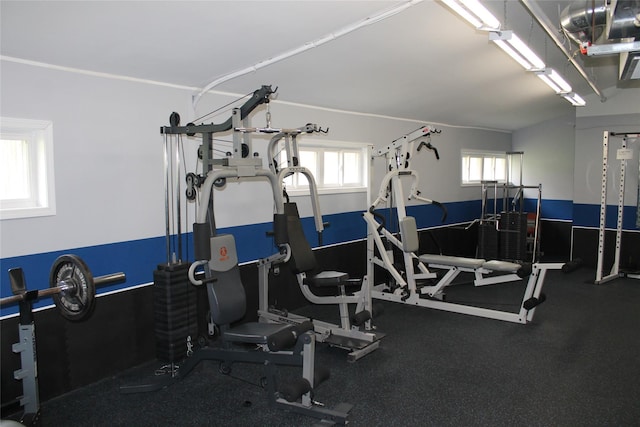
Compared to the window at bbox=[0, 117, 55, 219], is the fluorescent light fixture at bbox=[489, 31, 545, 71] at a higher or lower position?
higher

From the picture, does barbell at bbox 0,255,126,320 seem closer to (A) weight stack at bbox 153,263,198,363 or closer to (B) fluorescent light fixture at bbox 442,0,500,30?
(A) weight stack at bbox 153,263,198,363

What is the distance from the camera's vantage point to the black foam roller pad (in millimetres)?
2758

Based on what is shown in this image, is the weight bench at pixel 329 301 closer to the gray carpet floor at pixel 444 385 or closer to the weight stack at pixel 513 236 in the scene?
the gray carpet floor at pixel 444 385

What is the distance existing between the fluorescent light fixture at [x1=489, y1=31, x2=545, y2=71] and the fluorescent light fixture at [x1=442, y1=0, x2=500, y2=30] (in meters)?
0.12

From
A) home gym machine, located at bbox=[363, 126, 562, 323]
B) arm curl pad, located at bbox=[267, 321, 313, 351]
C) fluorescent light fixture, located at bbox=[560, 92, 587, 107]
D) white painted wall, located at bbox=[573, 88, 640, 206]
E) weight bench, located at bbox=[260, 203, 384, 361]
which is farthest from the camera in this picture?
white painted wall, located at bbox=[573, 88, 640, 206]

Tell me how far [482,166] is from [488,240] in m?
1.71

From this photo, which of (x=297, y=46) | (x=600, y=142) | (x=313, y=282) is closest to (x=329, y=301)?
(x=313, y=282)

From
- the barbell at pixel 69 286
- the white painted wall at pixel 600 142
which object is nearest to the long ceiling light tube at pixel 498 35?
the barbell at pixel 69 286

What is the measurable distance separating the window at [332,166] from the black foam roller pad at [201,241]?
1.94 meters

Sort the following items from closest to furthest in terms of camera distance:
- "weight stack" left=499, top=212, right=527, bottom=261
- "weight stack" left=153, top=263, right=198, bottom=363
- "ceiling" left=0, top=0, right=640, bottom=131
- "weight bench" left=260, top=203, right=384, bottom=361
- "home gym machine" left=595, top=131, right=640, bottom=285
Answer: "ceiling" left=0, top=0, right=640, bottom=131 < "weight stack" left=153, top=263, right=198, bottom=363 < "weight bench" left=260, top=203, right=384, bottom=361 < "home gym machine" left=595, top=131, right=640, bottom=285 < "weight stack" left=499, top=212, right=527, bottom=261

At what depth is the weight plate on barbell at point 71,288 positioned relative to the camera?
215 centimetres

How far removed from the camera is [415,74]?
14.7ft

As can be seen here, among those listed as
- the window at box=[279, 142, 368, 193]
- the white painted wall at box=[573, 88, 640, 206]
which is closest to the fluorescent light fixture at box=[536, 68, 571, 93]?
the window at box=[279, 142, 368, 193]

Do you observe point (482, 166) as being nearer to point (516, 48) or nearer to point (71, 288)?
point (516, 48)
